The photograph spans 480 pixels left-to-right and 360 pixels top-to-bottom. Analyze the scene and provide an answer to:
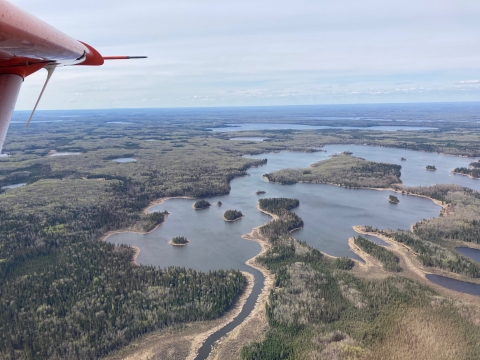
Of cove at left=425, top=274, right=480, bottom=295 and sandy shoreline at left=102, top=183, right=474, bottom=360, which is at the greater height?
cove at left=425, top=274, right=480, bottom=295

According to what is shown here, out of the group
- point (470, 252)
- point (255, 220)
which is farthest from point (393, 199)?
point (255, 220)

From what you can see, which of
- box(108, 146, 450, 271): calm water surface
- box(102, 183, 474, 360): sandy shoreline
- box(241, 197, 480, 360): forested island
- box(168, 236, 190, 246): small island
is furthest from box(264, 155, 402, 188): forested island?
box(241, 197, 480, 360): forested island

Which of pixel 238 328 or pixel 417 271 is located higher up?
pixel 417 271

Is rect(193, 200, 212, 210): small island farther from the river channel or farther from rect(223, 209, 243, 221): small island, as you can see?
rect(223, 209, 243, 221): small island

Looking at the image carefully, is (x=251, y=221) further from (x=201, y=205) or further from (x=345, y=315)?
→ (x=345, y=315)

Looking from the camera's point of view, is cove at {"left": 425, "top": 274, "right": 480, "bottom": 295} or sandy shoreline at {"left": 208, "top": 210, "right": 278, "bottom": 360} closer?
sandy shoreline at {"left": 208, "top": 210, "right": 278, "bottom": 360}

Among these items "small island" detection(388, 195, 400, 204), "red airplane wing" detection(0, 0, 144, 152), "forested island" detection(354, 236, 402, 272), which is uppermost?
"red airplane wing" detection(0, 0, 144, 152)

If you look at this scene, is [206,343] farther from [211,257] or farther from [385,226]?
[385,226]
